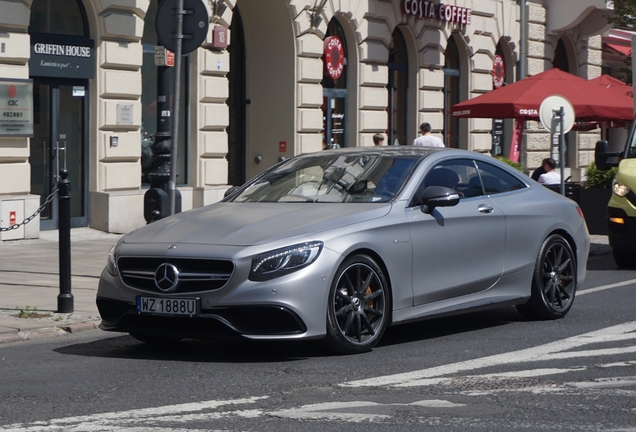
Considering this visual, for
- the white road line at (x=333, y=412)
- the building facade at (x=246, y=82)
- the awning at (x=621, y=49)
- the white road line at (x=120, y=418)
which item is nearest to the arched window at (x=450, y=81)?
the building facade at (x=246, y=82)

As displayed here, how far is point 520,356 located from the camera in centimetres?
767

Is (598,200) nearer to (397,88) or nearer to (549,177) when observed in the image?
(549,177)

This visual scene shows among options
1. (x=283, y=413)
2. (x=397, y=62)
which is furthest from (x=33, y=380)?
(x=397, y=62)

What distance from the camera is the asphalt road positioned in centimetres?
573

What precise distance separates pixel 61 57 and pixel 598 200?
850 centimetres

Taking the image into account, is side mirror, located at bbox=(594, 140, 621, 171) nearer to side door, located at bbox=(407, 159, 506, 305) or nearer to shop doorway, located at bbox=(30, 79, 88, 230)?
side door, located at bbox=(407, 159, 506, 305)

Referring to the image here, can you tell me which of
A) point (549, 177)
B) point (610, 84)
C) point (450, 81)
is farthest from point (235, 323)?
point (450, 81)

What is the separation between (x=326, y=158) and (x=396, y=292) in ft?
4.82

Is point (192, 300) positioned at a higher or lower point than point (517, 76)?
lower

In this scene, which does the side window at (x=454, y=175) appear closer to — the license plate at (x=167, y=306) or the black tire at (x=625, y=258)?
the license plate at (x=167, y=306)

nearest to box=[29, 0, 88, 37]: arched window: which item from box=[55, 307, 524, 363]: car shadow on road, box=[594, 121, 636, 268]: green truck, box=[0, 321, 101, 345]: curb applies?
box=[594, 121, 636, 268]: green truck

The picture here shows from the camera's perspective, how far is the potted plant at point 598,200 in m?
18.9

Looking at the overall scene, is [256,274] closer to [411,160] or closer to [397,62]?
[411,160]

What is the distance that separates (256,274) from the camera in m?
7.31
